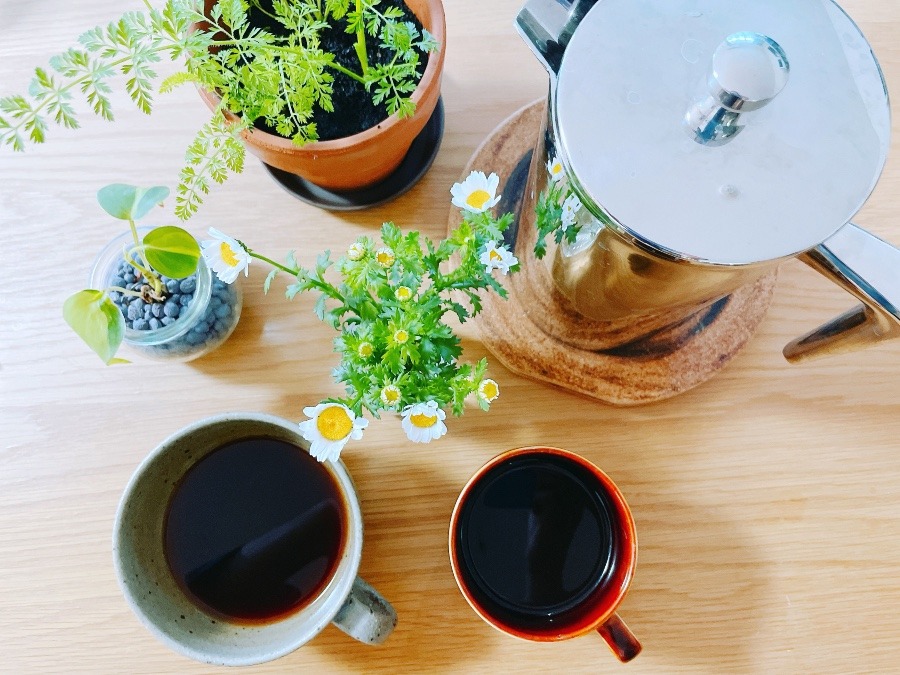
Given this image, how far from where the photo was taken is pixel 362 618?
1.78 feet

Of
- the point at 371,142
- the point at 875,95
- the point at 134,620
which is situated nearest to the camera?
the point at 875,95

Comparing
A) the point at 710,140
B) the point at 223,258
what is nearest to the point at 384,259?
the point at 223,258

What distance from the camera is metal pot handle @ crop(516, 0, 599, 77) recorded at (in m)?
0.45

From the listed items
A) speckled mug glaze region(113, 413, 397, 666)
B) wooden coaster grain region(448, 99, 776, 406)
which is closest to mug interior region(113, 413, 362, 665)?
speckled mug glaze region(113, 413, 397, 666)

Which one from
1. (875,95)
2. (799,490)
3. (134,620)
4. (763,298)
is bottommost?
(134,620)

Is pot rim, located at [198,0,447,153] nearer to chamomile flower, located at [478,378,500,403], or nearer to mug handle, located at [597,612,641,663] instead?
chamomile flower, located at [478,378,500,403]

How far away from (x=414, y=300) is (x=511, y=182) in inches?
9.4

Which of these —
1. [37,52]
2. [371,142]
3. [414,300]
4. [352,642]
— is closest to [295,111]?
A: [371,142]

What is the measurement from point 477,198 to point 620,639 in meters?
0.37

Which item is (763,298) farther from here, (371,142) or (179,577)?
(179,577)

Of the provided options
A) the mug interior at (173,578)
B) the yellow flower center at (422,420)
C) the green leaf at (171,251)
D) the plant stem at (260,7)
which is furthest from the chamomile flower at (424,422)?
the plant stem at (260,7)

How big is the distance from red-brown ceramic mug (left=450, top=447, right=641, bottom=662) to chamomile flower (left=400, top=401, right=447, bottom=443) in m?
0.11

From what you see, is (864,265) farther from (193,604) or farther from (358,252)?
(193,604)

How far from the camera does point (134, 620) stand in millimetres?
638
